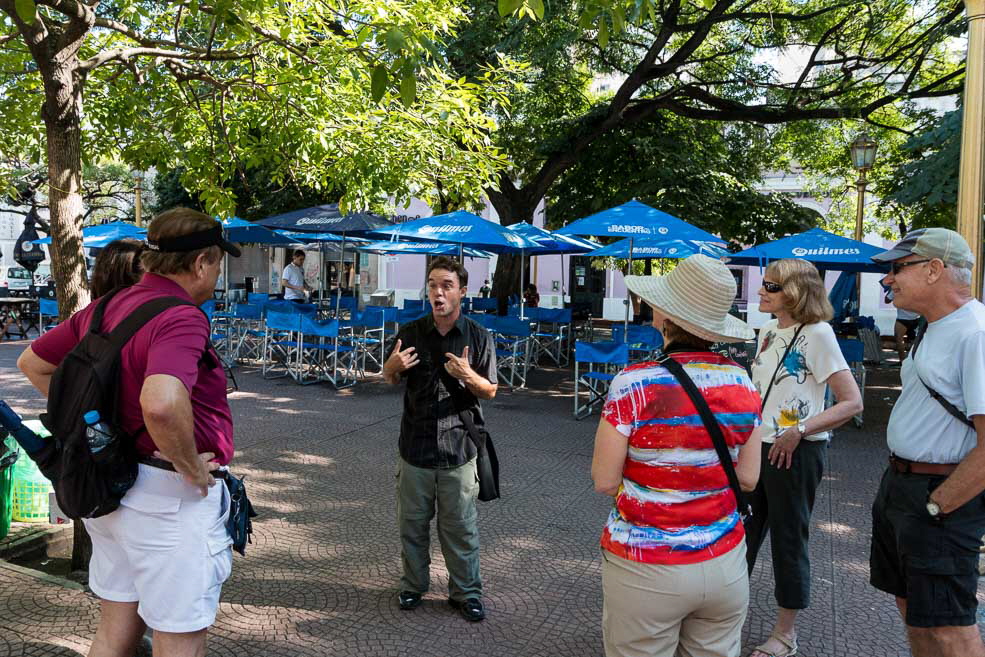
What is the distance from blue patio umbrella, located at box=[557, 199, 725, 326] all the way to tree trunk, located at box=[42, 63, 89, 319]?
601 centimetres

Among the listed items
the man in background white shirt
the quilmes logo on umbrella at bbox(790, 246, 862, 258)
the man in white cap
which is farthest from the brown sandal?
the man in background white shirt

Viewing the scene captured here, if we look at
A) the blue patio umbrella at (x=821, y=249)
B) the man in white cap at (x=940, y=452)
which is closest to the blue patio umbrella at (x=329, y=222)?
the blue patio umbrella at (x=821, y=249)

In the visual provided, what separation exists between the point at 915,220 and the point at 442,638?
1426cm

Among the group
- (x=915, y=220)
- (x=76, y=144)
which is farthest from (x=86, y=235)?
(x=915, y=220)

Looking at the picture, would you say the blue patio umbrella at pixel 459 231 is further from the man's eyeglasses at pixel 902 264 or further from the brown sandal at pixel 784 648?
the man's eyeglasses at pixel 902 264

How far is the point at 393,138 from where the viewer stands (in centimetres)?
679

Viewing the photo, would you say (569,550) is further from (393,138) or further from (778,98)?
(778,98)

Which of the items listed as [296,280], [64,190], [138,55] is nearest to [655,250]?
[296,280]

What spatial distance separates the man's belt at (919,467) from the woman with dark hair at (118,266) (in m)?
3.23

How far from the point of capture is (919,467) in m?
2.74

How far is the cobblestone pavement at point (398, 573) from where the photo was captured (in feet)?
11.7

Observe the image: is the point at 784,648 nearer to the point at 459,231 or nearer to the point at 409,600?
the point at 409,600

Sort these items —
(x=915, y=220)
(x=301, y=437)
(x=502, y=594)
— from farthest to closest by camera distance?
(x=915, y=220), (x=301, y=437), (x=502, y=594)

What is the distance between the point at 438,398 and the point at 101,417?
5.73 feet
